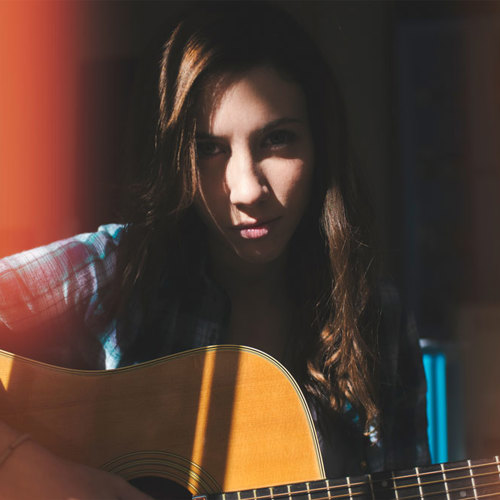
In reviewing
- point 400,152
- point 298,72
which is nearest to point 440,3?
point 400,152

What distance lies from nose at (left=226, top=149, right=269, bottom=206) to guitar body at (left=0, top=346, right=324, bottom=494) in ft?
1.06

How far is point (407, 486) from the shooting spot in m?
0.96

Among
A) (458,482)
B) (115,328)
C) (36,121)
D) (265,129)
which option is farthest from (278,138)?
(458,482)

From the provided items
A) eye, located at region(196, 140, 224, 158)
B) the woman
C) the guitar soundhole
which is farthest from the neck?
the guitar soundhole

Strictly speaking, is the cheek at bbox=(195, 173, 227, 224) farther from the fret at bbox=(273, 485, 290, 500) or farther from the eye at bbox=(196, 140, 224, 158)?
the fret at bbox=(273, 485, 290, 500)

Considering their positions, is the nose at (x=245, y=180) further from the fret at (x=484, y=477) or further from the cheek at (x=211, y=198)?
the fret at (x=484, y=477)

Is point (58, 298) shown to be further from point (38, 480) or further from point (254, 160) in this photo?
point (254, 160)

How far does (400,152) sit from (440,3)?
0.51m

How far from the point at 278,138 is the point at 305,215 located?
20cm

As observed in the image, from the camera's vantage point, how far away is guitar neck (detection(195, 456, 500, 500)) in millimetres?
894

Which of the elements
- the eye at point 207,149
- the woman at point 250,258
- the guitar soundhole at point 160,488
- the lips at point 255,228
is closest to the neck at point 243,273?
the woman at point 250,258

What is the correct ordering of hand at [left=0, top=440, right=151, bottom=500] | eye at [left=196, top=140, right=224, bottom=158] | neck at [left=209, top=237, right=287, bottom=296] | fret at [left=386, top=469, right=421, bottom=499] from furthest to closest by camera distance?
neck at [left=209, top=237, right=287, bottom=296] → eye at [left=196, top=140, right=224, bottom=158] → fret at [left=386, top=469, right=421, bottom=499] → hand at [left=0, top=440, right=151, bottom=500]

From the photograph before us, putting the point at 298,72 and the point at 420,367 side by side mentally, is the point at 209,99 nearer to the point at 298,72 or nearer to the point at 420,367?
the point at 298,72

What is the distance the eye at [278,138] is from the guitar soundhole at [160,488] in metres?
0.65
